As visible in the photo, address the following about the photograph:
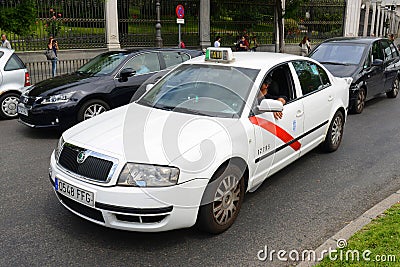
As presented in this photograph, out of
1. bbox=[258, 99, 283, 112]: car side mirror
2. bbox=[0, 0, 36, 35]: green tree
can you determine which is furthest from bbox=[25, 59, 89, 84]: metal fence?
bbox=[258, 99, 283, 112]: car side mirror

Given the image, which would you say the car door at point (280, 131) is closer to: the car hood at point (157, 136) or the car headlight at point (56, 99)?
the car hood at point (157, 136)

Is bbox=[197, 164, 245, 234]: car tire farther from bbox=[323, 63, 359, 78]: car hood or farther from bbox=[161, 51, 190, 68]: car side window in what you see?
bbox=[323, 63, 359, 78]: car hood

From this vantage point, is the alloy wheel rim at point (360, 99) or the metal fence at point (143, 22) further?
the metal fence at point (143, 22)

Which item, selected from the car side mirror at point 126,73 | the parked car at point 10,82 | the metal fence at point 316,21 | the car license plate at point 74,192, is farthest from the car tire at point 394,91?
the metal fence at point 316,21

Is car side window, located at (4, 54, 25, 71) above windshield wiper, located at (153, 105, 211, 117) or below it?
above

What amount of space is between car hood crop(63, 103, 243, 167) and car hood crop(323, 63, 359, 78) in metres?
5.92

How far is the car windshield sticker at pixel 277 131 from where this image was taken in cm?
420

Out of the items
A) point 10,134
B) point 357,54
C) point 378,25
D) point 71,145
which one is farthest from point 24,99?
point 378,25

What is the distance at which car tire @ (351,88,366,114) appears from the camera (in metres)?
9.18

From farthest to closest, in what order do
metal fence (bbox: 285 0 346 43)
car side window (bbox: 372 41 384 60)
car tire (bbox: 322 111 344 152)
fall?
1. metal fence (bbox: 285 0 346 43)
2. car side window (bbox: 372 41 384 60)
3. car tire (bbox: 322 111 344 152)

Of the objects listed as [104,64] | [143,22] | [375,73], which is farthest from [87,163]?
[143,22]

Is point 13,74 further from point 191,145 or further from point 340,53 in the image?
point 340,53

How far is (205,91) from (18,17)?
1134 cm

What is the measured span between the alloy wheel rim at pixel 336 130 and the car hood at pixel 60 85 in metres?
4.39
